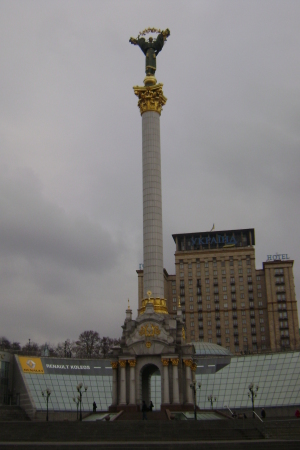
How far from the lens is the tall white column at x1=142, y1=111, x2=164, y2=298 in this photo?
162ft

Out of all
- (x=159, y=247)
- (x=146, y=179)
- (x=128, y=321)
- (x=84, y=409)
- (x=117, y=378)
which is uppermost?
(x=146, y=179)

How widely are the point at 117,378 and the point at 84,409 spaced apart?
868 inches

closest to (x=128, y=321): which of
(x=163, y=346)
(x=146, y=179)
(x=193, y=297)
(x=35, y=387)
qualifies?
(x=163, y=346)

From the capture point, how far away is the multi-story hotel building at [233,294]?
11250 centimetres

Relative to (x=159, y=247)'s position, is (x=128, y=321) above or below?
below

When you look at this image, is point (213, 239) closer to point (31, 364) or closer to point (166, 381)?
point (31, 364)

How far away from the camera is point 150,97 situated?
54250 mm

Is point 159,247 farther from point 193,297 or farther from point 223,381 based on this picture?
point 193,297

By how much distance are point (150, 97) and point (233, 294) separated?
2856 inches

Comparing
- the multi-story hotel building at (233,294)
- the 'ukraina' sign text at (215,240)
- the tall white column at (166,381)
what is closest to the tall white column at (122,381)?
the tall white column at (166,381)

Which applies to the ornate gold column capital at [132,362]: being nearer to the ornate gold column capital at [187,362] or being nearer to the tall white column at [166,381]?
the tall white column at [166,381]

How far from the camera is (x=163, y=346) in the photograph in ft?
149

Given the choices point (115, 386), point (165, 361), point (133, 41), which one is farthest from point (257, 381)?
point (133, 41)

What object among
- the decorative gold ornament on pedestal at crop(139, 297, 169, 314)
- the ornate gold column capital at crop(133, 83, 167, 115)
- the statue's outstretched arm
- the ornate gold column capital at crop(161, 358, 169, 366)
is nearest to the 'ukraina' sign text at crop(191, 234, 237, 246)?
the statue's outstretched arm
